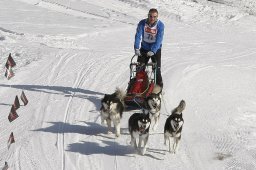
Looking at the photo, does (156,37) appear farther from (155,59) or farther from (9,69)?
(9,69)

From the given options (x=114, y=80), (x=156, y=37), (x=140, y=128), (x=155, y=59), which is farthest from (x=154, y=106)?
(x=114, y=80)

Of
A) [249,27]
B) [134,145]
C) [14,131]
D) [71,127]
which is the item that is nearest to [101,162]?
[134,145]

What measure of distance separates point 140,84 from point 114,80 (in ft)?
8.34

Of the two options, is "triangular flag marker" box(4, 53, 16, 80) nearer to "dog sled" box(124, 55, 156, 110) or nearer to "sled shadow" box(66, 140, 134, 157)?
"dog sled" box(124, 55, 156, 110)

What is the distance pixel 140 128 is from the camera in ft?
27.2

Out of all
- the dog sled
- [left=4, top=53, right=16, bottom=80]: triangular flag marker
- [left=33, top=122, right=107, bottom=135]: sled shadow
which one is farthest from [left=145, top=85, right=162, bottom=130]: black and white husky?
[left=4, top=53, right=16, bottom=80]: triangular flag marker

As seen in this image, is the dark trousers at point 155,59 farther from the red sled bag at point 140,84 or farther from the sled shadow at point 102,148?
the sled shadow at point 102,148

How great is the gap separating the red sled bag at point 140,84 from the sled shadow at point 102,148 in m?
1.42

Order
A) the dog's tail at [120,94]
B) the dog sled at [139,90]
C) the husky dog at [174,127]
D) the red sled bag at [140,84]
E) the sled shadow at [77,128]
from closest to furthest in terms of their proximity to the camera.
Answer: the husky dog at [174,127] < the dog's tail at [120,94] < the sled shadow at [77,128] < the dog sled at [139,90] < the red sled bag at [140,84]

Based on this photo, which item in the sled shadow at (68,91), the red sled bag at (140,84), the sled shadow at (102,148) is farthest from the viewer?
the sled shadow at (68,91)

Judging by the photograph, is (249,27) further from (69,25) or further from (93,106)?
(93,106)

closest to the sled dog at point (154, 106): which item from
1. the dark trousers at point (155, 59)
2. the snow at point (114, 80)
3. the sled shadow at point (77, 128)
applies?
the snow at point (114, 80)

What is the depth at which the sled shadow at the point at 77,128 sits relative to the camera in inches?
377

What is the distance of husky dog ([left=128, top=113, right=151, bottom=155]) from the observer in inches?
324
